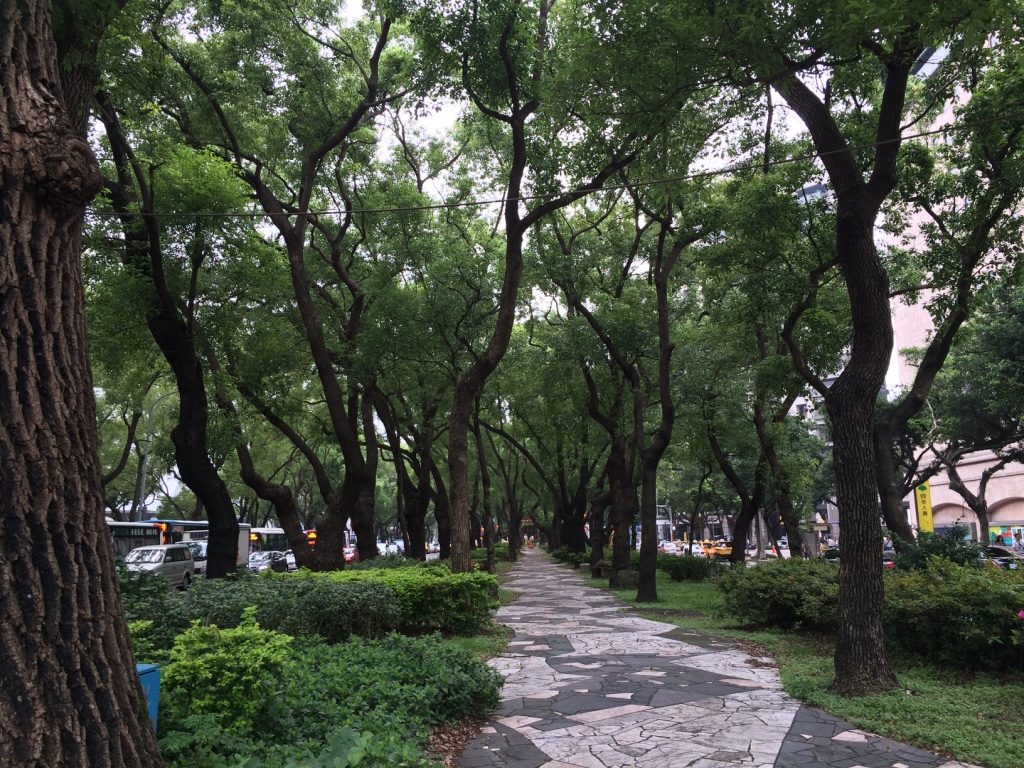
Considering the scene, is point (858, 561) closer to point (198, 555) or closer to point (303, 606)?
point (303, 606)

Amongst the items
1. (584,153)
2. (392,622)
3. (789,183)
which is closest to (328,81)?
(584,153)

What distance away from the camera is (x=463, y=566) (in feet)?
41.1

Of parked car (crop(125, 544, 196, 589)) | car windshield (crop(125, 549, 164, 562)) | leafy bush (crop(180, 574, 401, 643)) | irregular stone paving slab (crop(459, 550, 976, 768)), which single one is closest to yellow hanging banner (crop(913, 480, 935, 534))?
irregular stone paving slab (crop(459, 550, 976, 768))

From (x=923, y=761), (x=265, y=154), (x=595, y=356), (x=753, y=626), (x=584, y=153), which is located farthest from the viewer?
(x=595, y=356)

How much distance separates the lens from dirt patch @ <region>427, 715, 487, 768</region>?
17.6 feet

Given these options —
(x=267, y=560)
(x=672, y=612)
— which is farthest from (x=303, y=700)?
(x=267, y=560)

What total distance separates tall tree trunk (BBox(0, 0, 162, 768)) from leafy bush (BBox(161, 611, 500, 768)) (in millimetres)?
808

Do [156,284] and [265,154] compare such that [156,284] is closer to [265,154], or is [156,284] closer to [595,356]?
[265,154]

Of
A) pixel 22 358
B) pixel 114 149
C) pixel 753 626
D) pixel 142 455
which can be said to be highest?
pixel 114 149

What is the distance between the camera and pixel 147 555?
2541 cm

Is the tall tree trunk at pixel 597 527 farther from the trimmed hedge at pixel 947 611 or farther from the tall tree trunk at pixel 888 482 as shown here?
the trimmed hedge at pixel 947 611

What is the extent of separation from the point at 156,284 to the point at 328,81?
4884mm

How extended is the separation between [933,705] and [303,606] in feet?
19.4

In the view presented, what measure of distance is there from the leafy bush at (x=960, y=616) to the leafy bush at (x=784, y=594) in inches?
54.2
